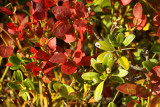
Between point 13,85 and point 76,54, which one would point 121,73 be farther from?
point 13,85

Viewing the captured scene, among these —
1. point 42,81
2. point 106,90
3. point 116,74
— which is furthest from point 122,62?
point 106,90

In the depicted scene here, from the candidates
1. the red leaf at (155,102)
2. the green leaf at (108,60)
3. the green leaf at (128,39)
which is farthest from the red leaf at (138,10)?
the red leaf at (155,102)

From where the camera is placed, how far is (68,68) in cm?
76

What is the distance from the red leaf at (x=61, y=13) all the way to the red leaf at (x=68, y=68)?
17 centimetres

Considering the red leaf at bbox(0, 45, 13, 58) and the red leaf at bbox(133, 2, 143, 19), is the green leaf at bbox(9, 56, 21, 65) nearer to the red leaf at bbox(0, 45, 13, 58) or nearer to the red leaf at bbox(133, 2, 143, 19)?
the red leaf at bbox(0, 45, 13, 58)

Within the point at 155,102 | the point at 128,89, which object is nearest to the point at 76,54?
the point at 128,89

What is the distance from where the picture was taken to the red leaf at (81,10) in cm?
76

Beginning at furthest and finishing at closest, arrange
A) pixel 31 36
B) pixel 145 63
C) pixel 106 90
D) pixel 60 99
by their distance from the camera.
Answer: pixel 106 90 < pixel 60 99 < pixel 31 36 < pixel 145 63

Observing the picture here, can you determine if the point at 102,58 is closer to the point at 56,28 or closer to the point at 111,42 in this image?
the point at 111,42

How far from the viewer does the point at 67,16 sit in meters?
0.77

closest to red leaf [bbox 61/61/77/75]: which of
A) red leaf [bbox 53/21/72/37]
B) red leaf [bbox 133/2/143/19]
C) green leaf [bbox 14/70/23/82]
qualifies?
red leaf [bbox 53/21/72/37]

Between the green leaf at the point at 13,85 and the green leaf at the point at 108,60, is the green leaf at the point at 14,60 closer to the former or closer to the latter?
the green leaf at the point at 13,85

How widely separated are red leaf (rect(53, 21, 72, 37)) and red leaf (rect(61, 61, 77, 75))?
0.11 metres

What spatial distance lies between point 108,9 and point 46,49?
455 mm
